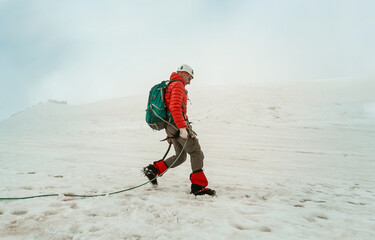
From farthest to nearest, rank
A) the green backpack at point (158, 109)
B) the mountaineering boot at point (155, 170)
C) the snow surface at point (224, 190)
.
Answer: the mountaineering boot at point (155, 170) < the green backpack at point (158, 109) < the snow surface at point (224, 190)

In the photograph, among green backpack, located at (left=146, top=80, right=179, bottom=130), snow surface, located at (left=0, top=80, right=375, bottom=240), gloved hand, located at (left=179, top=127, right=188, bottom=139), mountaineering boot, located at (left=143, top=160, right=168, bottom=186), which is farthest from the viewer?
mountaineering boot, located at (left=143, top=160, right=168, bottom=186)

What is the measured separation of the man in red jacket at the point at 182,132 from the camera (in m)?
3.54

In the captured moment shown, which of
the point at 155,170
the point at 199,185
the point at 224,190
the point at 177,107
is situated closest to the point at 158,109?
the point at 177,107

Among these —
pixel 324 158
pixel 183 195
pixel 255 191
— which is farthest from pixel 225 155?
pixel 183 195

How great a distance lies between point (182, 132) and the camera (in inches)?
138

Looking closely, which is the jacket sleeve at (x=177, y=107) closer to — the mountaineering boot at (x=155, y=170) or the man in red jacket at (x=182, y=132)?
the man in red jacket at (x=182, y=132)

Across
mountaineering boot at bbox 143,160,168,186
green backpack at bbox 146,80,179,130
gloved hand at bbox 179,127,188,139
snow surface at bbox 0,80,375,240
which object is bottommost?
snow surface at bbox 0,80,375,240

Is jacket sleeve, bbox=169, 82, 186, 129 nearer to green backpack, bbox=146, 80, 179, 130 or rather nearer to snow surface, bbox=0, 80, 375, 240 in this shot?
green backpack, bbox=146, 80, 179, 130

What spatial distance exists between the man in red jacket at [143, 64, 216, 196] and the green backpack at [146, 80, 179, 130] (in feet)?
0.25

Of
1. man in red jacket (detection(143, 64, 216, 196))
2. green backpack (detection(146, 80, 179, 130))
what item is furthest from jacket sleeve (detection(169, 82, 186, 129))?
green backpack (detection(146, 80, 179, 130))

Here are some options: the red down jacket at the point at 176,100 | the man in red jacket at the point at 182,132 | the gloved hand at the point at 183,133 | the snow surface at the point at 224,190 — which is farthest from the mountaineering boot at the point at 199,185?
the red down jacket at the point at 176,100

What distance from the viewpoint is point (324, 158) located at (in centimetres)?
691

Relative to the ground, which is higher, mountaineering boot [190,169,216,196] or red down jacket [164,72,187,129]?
red down jacket [164,72,187,129]

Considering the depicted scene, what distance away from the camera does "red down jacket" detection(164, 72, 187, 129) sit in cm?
353
